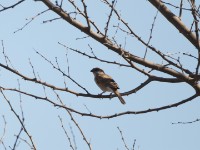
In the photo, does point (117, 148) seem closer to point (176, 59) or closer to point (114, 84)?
point (176, 59)

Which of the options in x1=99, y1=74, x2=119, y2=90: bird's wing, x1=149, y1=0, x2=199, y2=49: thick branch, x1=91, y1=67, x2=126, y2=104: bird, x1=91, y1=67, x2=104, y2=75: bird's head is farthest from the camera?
x1=91, y1=67, x2=104, y2=75: bird's head

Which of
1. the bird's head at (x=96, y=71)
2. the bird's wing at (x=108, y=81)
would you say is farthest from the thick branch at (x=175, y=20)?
the bird's head at (x=96, y=71)

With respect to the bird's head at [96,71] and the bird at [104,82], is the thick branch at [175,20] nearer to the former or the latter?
the bird at [104,82]

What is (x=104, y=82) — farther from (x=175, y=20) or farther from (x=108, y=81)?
(x=175, y=20)

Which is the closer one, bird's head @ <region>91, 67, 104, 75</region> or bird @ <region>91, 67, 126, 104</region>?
bird @ <region>91, 67, 126, 104</region>

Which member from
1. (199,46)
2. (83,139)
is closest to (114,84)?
(83,139)

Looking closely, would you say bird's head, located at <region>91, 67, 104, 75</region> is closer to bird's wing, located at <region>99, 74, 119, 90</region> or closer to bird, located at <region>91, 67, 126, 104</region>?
bird, located at <region>91, 67, 126, 104</region>

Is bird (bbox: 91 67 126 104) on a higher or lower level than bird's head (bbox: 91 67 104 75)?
lower

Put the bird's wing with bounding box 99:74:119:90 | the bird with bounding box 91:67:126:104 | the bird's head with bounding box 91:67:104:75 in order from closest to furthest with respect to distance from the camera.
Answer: the bird's wing with bounding box 99:74:119:90 → the bird with bounding box 91:67:126:104 → the bird's head with bounding box 91:67:104:75

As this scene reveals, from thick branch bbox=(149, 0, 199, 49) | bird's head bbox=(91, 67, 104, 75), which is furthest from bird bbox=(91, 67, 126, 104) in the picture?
thick branch bbox=(149, 0, 199, 49)

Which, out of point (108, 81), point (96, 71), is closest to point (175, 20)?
point (108, 81)

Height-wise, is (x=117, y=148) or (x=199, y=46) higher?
(x=199, y=46)

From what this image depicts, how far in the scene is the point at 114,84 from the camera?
8.35m

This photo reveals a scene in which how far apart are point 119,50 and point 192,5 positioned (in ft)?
2.33
